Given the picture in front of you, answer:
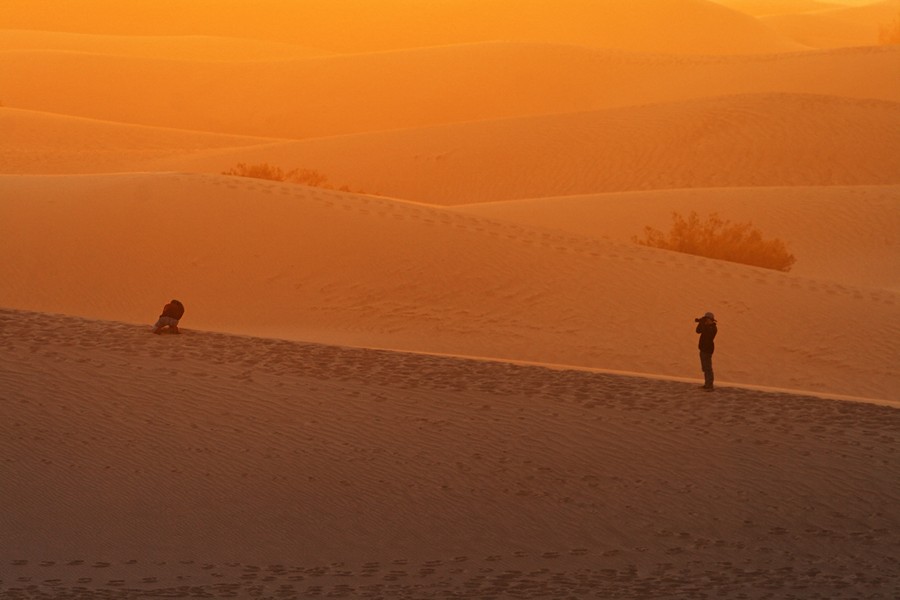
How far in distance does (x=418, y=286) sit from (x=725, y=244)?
26.1 feet

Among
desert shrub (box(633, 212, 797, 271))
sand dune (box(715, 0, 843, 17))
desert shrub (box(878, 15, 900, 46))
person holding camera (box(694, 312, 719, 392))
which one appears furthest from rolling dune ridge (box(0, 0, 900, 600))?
sand dune (box(715, 0, 843, 17))

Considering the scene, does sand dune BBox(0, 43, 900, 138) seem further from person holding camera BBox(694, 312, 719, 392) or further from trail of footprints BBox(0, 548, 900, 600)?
trail of footprints BBox(0, 548, 900, 600)

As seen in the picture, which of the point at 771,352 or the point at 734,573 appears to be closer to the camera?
the point at 734,573

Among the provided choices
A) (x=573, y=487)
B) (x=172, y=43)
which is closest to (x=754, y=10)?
(x=172, y=43)

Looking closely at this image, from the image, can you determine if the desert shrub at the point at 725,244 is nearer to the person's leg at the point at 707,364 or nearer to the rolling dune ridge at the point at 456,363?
the rolling dune ridge at the point at 456,363

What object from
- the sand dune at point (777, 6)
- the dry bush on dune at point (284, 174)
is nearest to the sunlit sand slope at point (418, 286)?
the dry bush on dune at point (284, 174)

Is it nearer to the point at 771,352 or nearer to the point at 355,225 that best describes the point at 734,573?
the point at 771,352

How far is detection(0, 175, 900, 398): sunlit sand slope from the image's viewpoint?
19.4 meters

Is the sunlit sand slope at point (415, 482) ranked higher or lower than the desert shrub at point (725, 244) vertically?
lower

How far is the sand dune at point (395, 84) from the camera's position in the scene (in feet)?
177

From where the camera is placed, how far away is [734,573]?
9.12m

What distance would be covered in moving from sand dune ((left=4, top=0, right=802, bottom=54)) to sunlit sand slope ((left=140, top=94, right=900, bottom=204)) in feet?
169

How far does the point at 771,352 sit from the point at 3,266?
11.2 metres

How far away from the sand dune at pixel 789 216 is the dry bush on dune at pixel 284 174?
5984 mm
